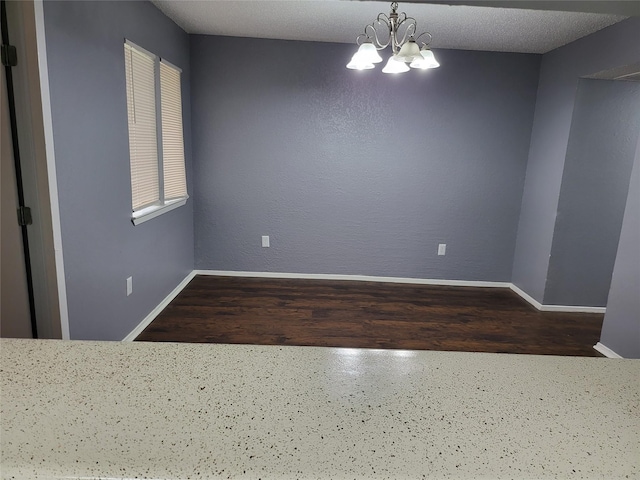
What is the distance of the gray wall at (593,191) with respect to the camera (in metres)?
3.56

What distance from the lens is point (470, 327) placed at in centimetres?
351

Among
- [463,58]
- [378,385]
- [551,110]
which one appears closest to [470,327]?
[551,110]

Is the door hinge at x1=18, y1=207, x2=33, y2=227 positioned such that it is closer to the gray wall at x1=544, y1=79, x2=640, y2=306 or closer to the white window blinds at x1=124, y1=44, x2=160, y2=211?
the white window blinds at x1=124, y1=44, x2=160, y2=211

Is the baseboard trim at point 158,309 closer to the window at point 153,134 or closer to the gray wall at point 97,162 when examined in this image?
the gray wall at point 97,162

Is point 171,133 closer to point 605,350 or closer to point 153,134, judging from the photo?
point 153,134

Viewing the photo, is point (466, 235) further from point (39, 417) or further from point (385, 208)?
point (39, 417)

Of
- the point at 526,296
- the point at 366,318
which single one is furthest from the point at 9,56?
the point at 526,296

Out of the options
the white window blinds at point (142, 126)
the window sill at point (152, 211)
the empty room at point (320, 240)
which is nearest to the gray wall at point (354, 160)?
the empty room at point (320, 240)

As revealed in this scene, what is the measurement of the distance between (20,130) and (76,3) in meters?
→ 0.78

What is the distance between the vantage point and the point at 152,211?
3287 millimetres

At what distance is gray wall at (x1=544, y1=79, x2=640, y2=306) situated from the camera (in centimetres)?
356

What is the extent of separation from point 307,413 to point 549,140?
4.08 meters

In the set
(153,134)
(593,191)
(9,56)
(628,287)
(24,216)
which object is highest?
(9,56)

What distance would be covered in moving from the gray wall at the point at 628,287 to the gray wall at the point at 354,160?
1.60 m
